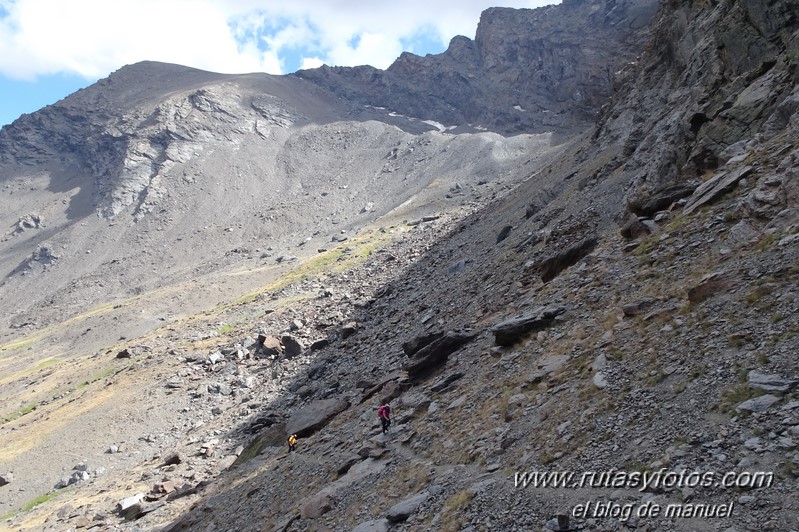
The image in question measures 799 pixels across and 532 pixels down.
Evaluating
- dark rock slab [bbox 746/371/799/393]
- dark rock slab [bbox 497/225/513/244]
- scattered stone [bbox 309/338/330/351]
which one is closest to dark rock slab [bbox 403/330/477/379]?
dark rock slab [bbox 746/371/799/393]

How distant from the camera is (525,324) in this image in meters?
19.5

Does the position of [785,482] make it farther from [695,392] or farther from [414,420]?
[414,420]

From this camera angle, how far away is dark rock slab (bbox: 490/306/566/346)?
757 inches

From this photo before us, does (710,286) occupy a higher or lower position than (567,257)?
lower

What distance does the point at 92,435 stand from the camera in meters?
44.7

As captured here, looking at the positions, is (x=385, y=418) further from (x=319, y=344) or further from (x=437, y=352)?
(x=319, y=344)

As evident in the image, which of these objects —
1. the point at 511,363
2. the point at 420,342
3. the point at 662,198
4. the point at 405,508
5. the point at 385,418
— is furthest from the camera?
the point at 420,342

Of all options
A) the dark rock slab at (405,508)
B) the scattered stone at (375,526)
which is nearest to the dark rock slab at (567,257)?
the dark rock slab at (405,508)

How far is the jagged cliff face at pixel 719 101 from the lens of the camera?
21.5 m

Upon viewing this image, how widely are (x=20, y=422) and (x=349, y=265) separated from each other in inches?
1598

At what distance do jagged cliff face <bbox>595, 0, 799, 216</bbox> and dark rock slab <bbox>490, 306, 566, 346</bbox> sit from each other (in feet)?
20.8

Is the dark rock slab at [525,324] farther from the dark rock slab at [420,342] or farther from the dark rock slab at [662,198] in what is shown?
the dark rock slab at [662,198]

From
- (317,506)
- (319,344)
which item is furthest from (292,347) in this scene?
(317,506)

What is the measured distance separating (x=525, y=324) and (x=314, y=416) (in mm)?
12928
